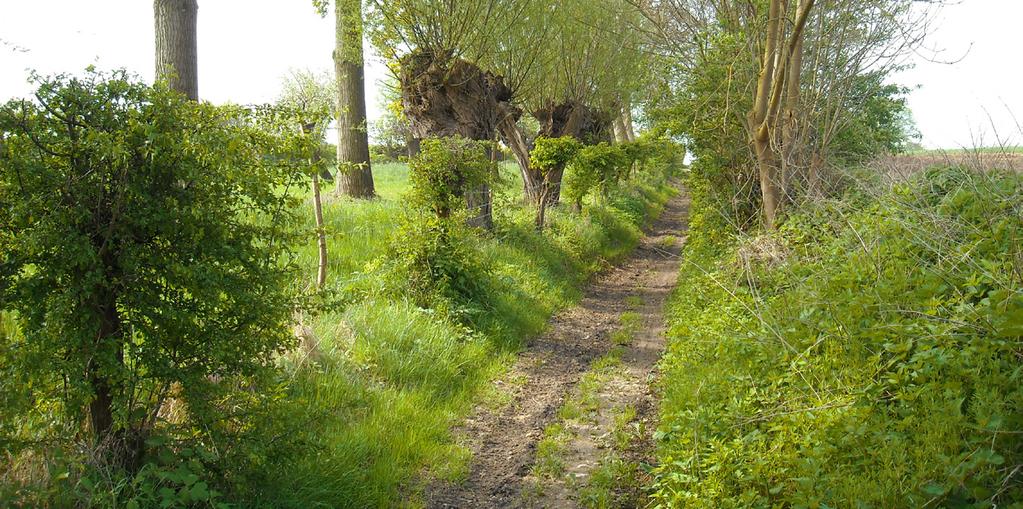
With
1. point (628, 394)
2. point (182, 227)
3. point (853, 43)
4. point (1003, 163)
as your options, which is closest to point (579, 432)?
point (628, 394)

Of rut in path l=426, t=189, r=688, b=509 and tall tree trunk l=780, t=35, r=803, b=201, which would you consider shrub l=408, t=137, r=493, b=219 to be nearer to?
rut in path l=426, t=189, r=688, b=509

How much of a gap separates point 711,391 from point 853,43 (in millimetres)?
8233

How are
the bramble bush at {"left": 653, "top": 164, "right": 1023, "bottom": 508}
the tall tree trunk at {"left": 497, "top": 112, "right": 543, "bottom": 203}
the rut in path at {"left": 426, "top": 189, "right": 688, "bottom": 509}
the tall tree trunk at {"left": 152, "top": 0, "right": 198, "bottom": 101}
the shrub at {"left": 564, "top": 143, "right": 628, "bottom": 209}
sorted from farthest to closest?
the tall tree trunk at {"left": 497, "top": 112, "right": 543, "bottom": 203} < the shrub at {"left": 564, "top": 143, "right": 628, "bottom": 209} < the tall tree trunk at {"left": 152, "top": 0, "right": 198, "bottom": 101} < the rut in path at {"left": 426, "top": 189, "right": 688, "bottom": 509} < the bramble bush at {"left": 653, "top": 164, "right": 1023, "bottom": 508}

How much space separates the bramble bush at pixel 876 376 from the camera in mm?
3504

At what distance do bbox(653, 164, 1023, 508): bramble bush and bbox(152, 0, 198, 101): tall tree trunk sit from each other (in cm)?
697

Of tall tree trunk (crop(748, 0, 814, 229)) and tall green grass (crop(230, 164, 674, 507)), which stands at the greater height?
tall tree trunk (crop(748, 0, 814, 229))

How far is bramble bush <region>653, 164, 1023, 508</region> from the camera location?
350 centimetres

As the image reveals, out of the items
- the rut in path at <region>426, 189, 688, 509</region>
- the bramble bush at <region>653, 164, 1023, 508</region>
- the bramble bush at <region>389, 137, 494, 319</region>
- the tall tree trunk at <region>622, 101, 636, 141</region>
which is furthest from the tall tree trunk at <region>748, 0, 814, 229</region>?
the tall tree trunk at <region>622, 101, 636, 141</region>

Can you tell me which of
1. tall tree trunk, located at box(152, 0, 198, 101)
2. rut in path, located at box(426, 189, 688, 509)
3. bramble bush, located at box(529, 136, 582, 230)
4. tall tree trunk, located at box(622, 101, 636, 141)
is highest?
tall tree trunk, located at box(622, 101, 636, 141)

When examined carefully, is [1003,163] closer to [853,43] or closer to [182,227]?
[853,43]

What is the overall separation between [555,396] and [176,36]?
650cm

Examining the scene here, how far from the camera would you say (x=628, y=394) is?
6926 millimetres

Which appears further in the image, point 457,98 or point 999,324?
point 457,98

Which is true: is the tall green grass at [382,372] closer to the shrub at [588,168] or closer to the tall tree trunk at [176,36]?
the tall tree trunk at [176,36]
